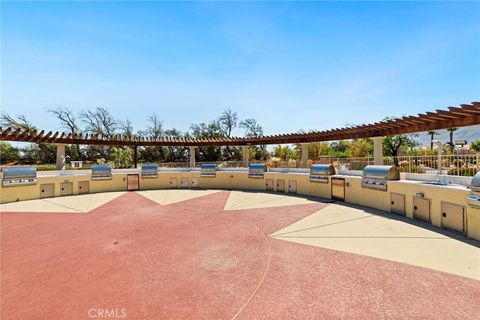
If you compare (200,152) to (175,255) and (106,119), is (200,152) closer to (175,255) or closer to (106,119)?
(106,119)

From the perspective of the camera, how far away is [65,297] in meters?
4.76

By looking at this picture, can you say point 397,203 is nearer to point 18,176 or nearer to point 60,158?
point 18,176

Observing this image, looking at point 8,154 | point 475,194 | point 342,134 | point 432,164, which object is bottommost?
point 475,194

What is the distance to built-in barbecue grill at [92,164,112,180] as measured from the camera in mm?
18047

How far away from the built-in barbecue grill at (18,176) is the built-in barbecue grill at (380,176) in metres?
21.4

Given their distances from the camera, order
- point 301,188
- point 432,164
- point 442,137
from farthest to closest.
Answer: point 442,137, point 301,188, point 432,164

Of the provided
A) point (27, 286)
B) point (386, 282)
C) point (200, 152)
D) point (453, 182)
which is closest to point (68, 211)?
point (27, 286)

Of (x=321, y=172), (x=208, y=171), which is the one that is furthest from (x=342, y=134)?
(x=208, y=171)

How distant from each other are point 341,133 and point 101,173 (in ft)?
62.5

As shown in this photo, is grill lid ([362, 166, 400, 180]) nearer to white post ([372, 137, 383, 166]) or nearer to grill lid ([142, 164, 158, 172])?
white post ([372, 137, 383, 166])

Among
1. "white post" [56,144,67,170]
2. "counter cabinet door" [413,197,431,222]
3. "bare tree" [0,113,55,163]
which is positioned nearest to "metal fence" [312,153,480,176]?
"counter cabinet door" [413,197,431,222]

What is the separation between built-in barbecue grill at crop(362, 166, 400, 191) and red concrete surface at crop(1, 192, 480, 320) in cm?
646

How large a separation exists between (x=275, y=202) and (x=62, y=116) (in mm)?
46749

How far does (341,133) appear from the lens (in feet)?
51.6
